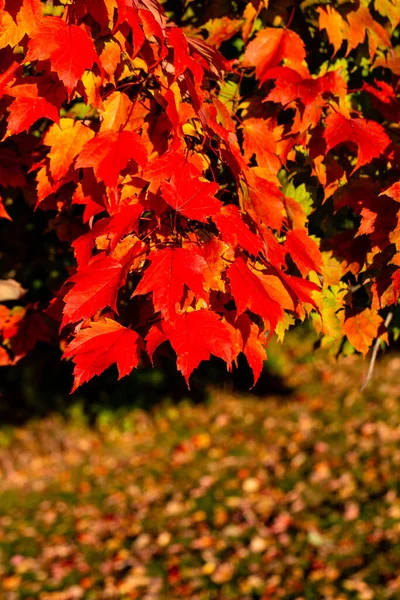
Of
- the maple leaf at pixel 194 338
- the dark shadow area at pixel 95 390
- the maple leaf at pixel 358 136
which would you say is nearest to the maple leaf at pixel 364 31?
the maple leaf at pixel 358 136

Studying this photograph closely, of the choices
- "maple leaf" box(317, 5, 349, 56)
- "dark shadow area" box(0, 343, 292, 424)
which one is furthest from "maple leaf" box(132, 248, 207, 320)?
"dark shadow area" box(0, 343, 292, 424)

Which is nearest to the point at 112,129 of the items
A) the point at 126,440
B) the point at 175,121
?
the point at 175,121

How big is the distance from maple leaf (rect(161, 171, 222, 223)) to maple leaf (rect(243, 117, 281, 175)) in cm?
45

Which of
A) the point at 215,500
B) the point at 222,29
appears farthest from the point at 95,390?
the point at 222,29

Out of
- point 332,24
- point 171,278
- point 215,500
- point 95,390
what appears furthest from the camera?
point 95,390

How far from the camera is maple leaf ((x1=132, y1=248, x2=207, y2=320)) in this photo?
4.48ft

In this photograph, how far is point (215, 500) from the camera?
5.86 meters

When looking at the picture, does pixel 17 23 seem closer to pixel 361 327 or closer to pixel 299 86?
pixel 299 86

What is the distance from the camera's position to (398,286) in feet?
5.52

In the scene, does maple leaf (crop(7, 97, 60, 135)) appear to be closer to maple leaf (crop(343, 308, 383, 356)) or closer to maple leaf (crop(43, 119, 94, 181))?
maple leaf (crop(43, 119, 94, 181))

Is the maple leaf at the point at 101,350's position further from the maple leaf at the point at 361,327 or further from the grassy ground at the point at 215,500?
the grassy ground at the point at 215,500

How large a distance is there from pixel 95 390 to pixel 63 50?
7018mm

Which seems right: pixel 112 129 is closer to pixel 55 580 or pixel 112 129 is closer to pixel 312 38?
pixel 312 38

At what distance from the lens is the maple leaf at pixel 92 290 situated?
57.1 inches
